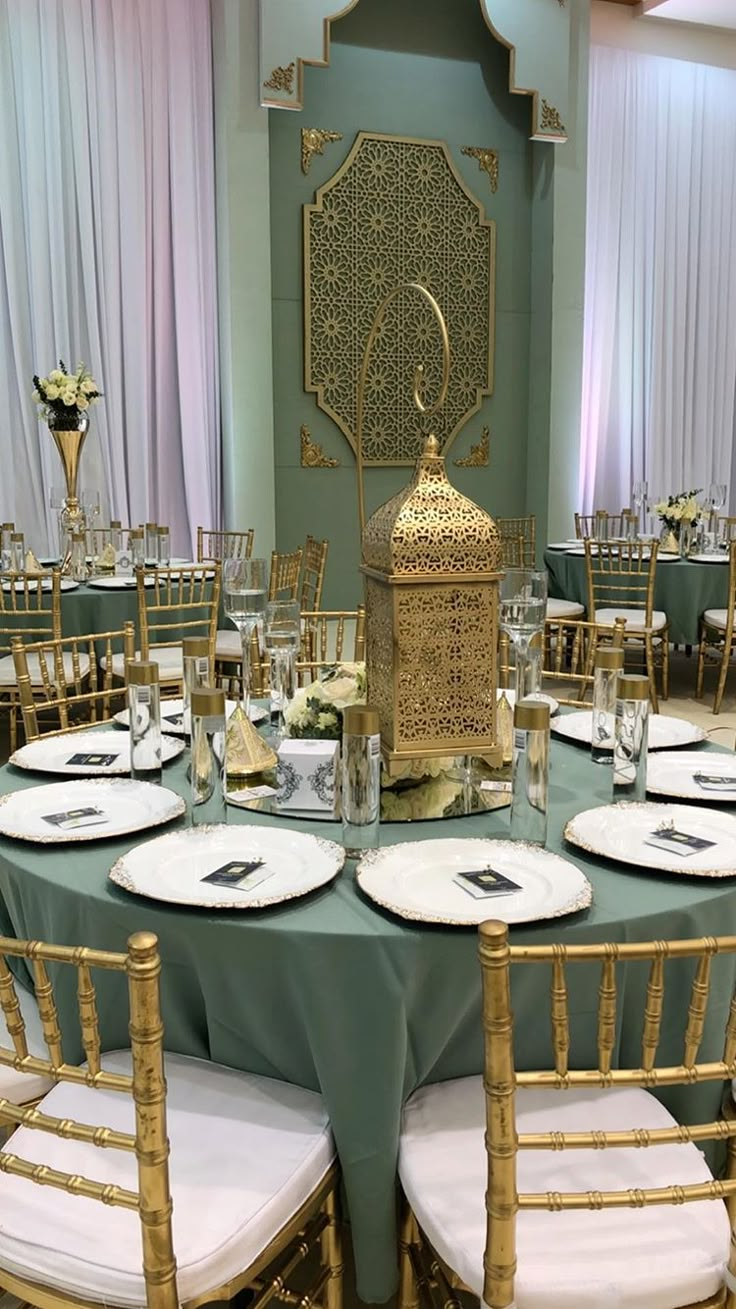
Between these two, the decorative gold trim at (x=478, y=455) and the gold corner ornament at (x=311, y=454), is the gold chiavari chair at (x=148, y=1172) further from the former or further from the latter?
the decorative gold trim at (x=478, y=455)

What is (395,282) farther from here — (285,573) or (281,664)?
(281,664)

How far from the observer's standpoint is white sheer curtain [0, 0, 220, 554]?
21.3ft

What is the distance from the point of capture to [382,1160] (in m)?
1.39

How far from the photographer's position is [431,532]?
176 centimetres

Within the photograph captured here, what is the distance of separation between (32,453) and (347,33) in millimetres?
3450

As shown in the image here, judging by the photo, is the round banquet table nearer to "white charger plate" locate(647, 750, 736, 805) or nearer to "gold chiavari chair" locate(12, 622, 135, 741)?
"white charger plate" locate(647, 750, 736, 805)

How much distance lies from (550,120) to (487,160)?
48 cm

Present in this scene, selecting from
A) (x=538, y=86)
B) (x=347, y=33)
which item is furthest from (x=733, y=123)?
(x=347, y=33)

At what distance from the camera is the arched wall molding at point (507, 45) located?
650 cm

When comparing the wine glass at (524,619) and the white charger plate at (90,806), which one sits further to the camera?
the wine glass at (524,619)

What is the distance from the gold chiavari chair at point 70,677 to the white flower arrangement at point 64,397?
1.09 metres

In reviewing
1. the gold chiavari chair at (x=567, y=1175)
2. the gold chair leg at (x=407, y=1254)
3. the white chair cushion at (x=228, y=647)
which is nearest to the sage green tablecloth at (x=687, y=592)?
the white chair cushion at (x=228, y=647)

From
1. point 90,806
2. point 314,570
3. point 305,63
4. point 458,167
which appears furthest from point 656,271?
point 90,806

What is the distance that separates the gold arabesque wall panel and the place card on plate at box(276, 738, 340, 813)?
5719 mm
